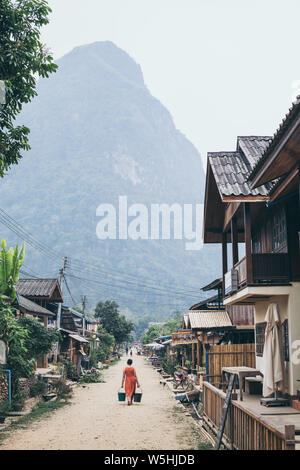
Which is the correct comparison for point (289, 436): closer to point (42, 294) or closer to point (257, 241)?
point (257, 241)

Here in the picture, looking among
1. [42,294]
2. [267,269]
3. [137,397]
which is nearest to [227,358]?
[137,397]

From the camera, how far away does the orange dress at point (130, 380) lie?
16.2m

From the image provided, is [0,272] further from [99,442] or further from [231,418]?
[231,418]

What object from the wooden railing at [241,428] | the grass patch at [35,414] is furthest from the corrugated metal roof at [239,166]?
the grass patch at [35,414]

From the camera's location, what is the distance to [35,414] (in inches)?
599

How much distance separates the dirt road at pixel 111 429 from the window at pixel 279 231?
5319mm

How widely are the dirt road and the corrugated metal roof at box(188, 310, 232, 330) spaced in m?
4.37

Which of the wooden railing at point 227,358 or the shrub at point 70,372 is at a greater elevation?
the wooden railing at point 227,358

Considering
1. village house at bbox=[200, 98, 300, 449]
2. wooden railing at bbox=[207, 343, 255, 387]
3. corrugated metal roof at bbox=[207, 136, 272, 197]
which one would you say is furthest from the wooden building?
corrugated metal roof at bbox=[207, 136, 272, 197]

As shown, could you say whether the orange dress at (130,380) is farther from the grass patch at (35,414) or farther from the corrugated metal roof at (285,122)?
the corrugated metal roof at (285,122)

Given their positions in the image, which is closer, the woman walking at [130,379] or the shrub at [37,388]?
the woman walking at [130,379]

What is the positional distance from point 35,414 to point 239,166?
9894 millimetres
